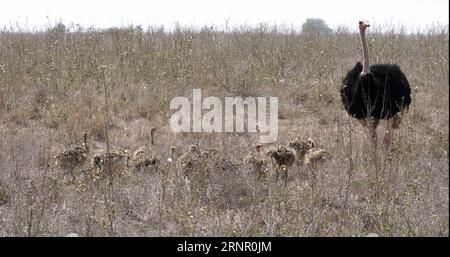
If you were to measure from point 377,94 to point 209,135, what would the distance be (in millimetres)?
2032

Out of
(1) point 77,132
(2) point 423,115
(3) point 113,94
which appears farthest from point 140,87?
(2) point 423,115

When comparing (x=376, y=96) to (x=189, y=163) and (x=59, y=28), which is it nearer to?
(x=189, y=163)

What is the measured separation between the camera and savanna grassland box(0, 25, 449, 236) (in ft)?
12.4

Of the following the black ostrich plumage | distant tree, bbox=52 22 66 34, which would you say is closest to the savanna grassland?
distant tree, bbox=52 22 66 34

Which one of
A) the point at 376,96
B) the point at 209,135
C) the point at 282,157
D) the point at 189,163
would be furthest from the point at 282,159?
the point at 209,135

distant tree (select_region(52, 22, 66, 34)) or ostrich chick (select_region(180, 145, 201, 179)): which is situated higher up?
distant tree (select_region(52, 22, 66, 34))

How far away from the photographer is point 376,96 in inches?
198

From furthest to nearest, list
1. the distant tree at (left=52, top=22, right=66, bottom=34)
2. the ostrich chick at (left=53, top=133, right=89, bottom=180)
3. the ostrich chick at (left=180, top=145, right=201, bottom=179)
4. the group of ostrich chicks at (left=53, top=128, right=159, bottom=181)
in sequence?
1. the distant tree at (left=52, top=22, right=66, bottom=34)
2. the ostrich chick at (left=53, top=133, right=89, bottom=180)
3. the group of ostrich chicks at (left=53, top=128, right=159, bottom=181)
4. the ostrich chick at (left=180, top=145, right=201, bottom=179)

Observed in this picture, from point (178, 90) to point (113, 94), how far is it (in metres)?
0.97

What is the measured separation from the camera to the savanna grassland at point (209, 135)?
148 inches

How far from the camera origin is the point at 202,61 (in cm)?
879

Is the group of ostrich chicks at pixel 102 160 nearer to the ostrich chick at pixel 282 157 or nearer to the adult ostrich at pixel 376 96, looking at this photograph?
the ostrich chick at pixel 282 157

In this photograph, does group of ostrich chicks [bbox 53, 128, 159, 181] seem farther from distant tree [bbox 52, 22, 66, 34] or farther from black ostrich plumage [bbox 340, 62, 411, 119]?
distant tree [bbox 52, 22, 66, 34]

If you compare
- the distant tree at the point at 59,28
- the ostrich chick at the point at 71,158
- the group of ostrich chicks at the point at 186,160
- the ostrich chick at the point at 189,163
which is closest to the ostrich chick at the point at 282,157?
the group of ostrich chicks at the point at 186,160
